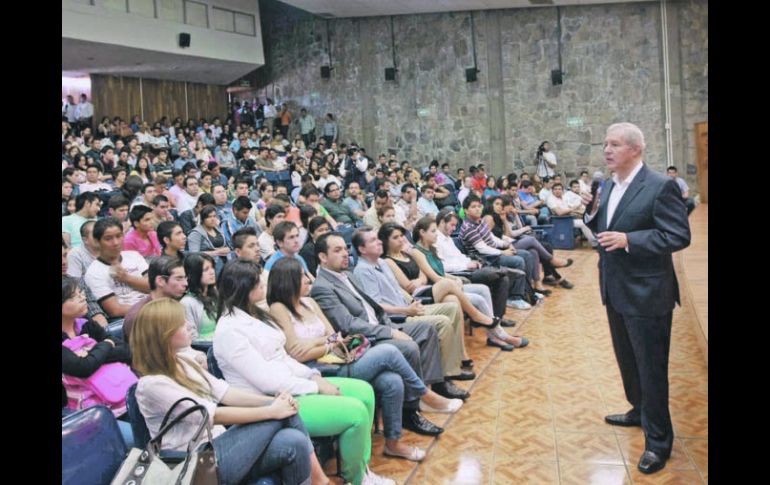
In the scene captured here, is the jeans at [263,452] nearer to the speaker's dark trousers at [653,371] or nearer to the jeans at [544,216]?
the speaker's dark trousers at [653,371]

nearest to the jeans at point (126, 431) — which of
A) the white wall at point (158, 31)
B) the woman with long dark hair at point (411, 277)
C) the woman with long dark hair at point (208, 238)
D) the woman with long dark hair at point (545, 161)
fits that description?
the woman with long dark hair at point (411, 277)

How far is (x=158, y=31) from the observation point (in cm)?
1100

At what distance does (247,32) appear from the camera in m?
13.0

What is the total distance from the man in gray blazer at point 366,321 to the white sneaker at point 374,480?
524 mm

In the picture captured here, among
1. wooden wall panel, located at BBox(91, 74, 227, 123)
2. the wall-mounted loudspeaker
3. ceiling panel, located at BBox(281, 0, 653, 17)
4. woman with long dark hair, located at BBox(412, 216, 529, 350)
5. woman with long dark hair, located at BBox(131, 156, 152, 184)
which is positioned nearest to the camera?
woman with long dark hair, located at BBox(412, 216, 529, 350)

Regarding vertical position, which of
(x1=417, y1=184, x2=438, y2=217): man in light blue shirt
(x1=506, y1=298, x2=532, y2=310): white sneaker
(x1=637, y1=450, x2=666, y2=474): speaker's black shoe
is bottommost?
(x1=637, y1=450, x2=666, y2=474): speaker's black shoe

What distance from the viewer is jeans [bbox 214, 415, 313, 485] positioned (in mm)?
2074

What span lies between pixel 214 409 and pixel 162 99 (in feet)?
43.6

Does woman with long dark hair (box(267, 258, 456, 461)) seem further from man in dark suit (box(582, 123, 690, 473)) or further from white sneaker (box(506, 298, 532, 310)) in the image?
white sneaker (box(506, 298, 532, 310))

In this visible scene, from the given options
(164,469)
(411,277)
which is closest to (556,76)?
(411,277)

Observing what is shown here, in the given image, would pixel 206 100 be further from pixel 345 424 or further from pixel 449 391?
pixel 345 424

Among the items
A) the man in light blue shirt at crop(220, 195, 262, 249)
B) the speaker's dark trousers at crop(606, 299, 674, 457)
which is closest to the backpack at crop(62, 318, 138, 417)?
the speaker's dark trousers at crop(606, 299, 674, 457)
